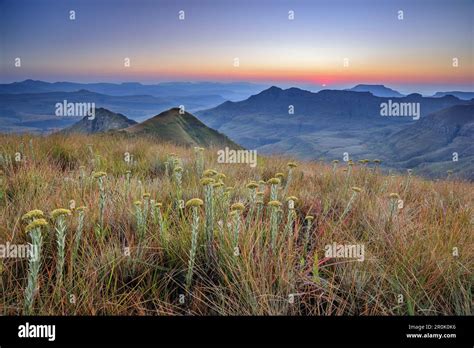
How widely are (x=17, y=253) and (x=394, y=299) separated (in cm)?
234

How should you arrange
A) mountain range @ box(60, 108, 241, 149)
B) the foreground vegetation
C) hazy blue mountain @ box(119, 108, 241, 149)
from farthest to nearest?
hazy blue mountain @ box(119, 108, 241, 149) → mountain range @ box(60, 108, 241, 149) → the foreground vegetation

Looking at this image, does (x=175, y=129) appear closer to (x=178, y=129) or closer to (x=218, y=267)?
(x=178, y=129)

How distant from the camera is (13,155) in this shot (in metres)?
4.47

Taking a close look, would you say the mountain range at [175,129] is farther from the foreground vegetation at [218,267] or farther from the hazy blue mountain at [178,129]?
the foreground vegetation at [218,267]

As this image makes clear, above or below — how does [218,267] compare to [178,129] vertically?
below

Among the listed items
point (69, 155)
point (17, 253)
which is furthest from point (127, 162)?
point (17, 253)

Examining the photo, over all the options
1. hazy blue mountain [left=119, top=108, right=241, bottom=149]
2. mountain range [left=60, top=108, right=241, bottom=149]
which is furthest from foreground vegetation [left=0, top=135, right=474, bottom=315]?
hazy blue mountain [left=119, top=108, right=241, bottom=149]

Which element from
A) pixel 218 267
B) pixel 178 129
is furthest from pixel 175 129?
pixel 218 267

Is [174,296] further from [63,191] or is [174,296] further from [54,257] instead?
[63,191]

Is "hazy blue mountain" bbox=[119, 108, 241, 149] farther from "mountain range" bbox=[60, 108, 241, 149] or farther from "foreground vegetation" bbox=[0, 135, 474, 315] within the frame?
"foreground vegetation" bbox=[0, 135, 474, 315]

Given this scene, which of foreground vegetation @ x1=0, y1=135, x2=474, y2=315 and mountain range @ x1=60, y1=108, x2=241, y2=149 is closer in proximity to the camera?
foreground vegetation @ x1=0, y1=135, x2=474, y2=315

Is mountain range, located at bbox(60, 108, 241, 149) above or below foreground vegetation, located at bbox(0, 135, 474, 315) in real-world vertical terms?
above

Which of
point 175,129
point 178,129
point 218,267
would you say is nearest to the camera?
point 218,267
